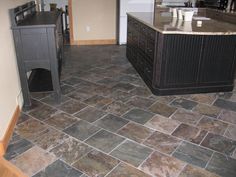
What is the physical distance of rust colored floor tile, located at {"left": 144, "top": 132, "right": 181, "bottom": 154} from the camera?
227 centimetres

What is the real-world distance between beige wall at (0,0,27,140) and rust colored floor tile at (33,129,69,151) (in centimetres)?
34

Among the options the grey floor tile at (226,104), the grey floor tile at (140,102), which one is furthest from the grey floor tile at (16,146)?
the grey floor tile at (226,104)

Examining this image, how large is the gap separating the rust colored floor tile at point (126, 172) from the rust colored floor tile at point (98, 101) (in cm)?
116

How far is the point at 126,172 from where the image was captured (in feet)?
6.45

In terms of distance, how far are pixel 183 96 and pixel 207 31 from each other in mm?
904

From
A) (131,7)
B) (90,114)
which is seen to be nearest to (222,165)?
(90,114)

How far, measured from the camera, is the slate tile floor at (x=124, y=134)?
202cm

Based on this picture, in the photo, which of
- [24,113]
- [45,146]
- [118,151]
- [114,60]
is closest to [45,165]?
[45,146]

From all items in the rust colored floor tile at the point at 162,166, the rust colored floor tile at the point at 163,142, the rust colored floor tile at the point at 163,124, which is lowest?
the rust colored floor tile at the point at 162,166

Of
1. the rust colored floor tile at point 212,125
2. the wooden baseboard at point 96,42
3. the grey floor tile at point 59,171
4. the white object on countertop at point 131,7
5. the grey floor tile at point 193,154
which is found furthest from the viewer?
the wooden baseboard at point 96,42

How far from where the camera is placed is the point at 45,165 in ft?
6.64

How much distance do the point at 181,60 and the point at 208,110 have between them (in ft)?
2.37

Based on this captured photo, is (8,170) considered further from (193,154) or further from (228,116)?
(228,116)

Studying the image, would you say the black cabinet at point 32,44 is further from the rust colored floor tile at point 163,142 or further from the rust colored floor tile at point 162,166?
the rust colored floor tile at point 162,166
